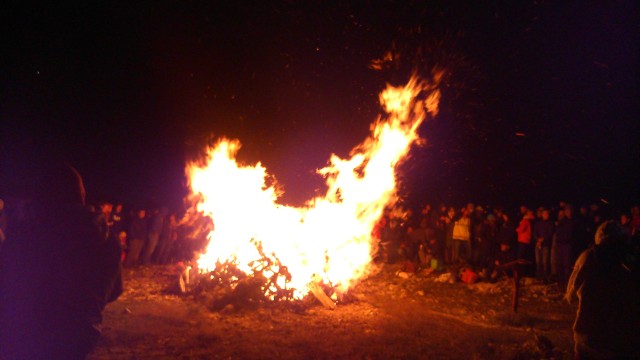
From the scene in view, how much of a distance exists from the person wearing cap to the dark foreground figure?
3684mm

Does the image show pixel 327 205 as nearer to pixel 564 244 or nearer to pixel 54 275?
pixel 564 244

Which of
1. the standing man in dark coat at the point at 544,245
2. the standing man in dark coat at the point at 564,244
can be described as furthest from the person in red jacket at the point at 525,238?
the standing man in dark coat at the point at 564,244

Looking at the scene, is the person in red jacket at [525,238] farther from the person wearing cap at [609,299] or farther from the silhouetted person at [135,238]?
the silhouetted person at [135,238]

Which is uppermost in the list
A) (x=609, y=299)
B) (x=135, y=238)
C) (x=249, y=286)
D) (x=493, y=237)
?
(x=493, y=237)

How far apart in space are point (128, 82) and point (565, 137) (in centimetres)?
1769

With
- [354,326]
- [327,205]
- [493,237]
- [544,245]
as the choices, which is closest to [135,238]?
[327,205]

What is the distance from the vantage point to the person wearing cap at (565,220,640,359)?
3797 millimetres

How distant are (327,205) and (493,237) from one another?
16.5 feet

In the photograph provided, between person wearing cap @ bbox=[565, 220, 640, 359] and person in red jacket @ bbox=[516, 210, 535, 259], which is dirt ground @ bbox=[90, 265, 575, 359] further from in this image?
person wearing cap @ bbox=[565, 220, 640, 359]

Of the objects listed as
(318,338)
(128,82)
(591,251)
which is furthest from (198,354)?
(128,82)

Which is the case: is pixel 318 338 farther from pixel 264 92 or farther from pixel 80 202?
pixel 264 92

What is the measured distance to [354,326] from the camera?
7820mm

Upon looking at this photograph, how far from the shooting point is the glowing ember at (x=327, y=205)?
1020 cm

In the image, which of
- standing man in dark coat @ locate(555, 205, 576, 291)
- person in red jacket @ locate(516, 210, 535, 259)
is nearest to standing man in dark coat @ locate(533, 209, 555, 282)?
person in red jacket @ locate(516, 210, 535, 259)
